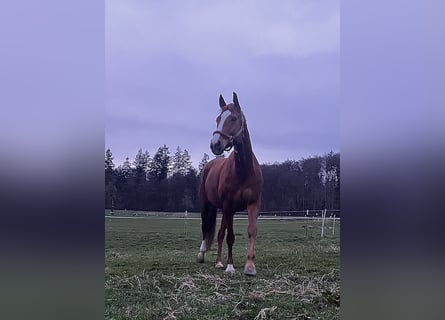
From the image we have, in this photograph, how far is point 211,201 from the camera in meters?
3.44

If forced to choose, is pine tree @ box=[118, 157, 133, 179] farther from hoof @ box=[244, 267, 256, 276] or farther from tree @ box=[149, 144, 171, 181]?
hoof @ box=[244, 267, 256, 276]

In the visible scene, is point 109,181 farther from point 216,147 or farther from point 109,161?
point 216,147

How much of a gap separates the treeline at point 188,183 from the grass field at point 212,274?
0.39ft

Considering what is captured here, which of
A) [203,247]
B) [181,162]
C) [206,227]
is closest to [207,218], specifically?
[206,227]

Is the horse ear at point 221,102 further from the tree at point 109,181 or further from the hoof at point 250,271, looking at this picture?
the hoof at point 250,271

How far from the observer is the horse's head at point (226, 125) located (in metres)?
3.29

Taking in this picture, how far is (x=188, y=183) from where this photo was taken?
3434 mm

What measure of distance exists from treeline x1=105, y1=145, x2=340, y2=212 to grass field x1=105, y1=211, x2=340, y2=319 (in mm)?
118

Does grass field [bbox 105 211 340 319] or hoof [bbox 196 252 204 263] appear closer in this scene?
grass field [bbox 105 211 340 319]

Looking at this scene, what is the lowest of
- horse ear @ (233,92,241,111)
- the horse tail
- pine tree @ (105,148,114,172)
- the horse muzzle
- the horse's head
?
the horse tail

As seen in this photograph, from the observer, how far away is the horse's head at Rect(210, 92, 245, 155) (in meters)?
3.29

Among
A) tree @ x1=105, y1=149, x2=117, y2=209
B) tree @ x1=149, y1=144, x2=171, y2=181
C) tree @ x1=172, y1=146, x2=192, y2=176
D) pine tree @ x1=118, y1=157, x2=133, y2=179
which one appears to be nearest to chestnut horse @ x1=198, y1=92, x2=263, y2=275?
tree @ x1=172, y1=146, x2=192, y2=176
